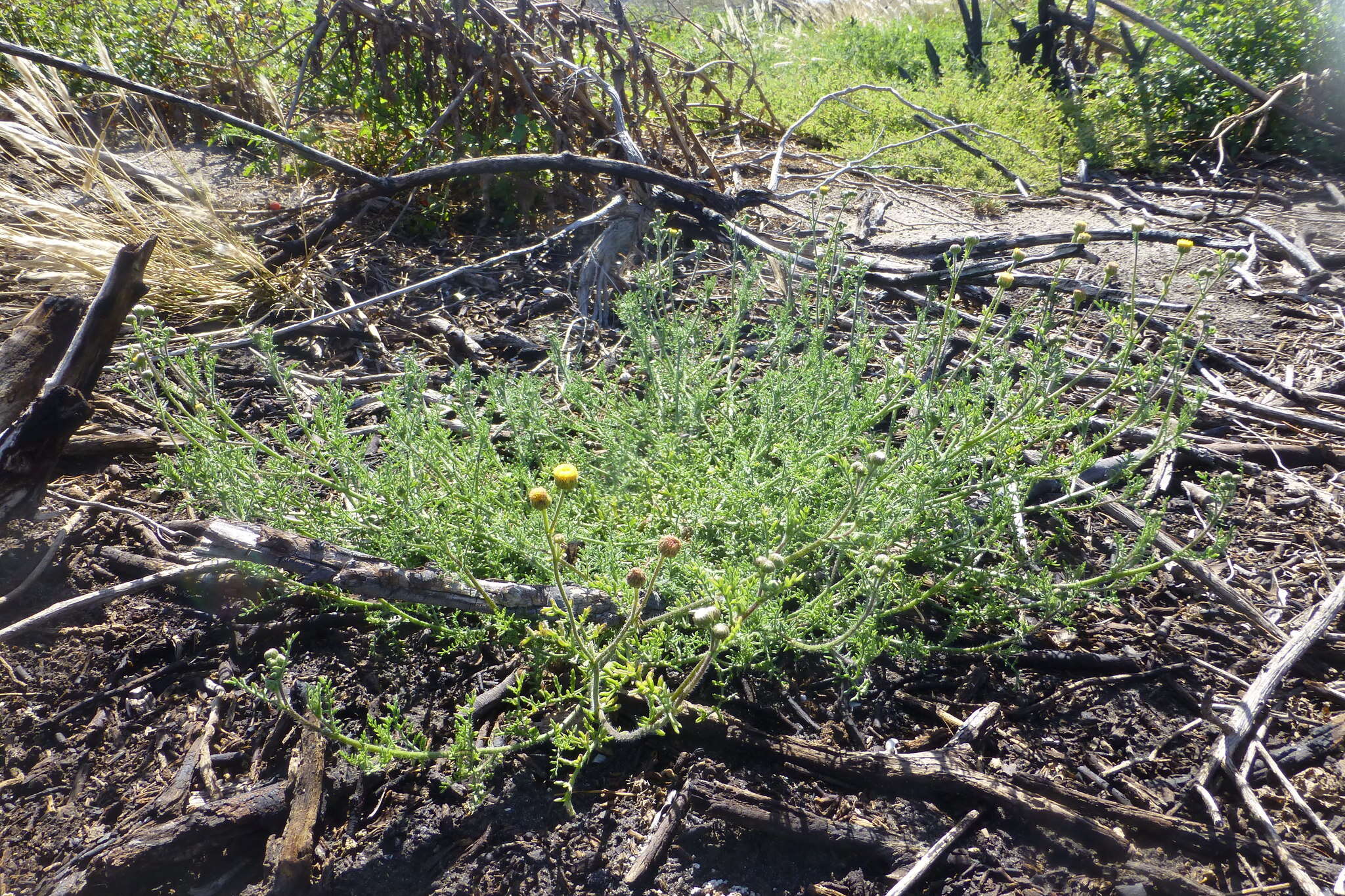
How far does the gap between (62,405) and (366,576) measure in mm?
1234

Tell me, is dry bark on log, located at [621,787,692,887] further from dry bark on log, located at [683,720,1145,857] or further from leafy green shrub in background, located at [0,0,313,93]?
leafy green shrub in background, located at [0,0,313,93]

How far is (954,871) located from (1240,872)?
24.2 inches

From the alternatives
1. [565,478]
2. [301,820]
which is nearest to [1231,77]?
[565,478]

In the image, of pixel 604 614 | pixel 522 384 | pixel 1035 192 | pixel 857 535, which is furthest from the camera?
pixel 1035 192

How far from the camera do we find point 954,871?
175cm

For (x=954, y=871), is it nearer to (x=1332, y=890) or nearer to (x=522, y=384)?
(x=1332, y=890)

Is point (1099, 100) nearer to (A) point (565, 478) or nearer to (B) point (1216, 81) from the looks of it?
(B) point (1216, 81)

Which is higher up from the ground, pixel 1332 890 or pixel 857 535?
pixel 857 535

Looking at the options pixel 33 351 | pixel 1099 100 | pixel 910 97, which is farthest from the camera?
pixel 910 97

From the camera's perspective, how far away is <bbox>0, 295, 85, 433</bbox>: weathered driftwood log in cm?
261

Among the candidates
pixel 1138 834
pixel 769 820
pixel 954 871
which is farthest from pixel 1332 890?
pixel 769 820

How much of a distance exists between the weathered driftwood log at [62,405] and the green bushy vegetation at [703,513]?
0.38m

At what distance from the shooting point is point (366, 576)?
206 centimetres

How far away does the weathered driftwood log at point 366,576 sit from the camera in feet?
6.67
